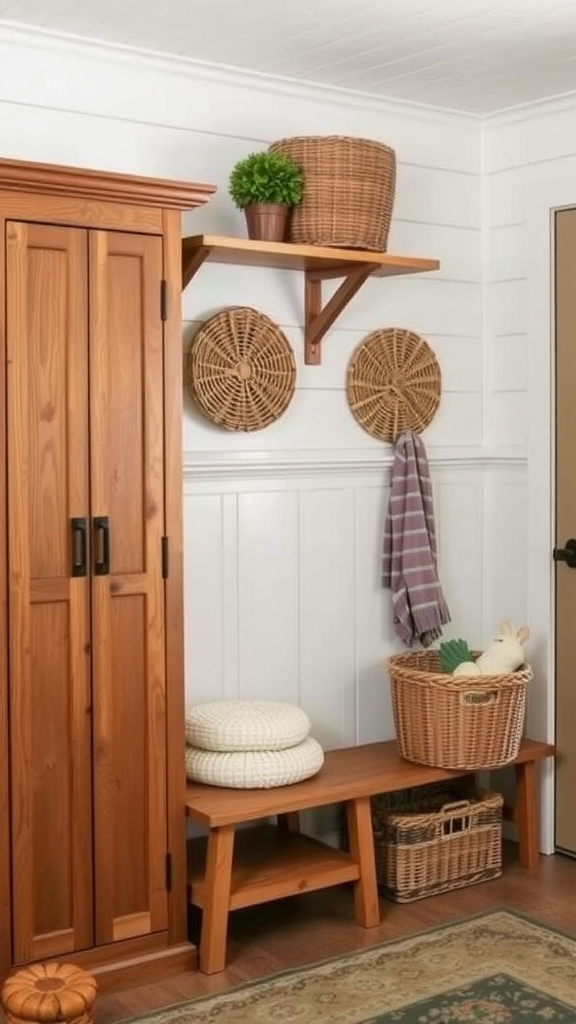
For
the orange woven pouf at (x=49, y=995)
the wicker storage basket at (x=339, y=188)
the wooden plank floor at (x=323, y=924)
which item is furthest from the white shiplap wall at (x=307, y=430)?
the orange woven pouf at (x=49, y=995)

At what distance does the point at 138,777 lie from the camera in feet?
10.8

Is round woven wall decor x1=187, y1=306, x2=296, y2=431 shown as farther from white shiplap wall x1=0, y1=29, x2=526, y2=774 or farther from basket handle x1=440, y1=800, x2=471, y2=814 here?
basket handle x1=440, y1=800, x2=471, y2=814

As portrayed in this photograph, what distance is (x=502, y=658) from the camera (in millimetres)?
3934

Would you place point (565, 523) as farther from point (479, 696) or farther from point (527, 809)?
point (527, 809)

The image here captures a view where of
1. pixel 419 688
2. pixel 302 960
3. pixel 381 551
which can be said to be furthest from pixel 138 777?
pixel 381 551

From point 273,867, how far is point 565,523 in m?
1.42

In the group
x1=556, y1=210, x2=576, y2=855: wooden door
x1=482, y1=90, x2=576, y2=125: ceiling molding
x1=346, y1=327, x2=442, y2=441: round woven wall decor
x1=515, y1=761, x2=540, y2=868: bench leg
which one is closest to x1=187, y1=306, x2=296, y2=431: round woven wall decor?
x1=346, y1=327, x2=442, y2=441: round woven wall decor

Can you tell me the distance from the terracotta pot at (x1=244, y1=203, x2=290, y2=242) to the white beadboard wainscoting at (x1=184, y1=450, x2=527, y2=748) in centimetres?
63

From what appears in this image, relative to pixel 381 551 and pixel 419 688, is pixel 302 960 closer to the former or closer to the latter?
→ pixel 419 688

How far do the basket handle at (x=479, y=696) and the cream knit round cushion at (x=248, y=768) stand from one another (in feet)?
1.63

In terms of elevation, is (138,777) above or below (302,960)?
above

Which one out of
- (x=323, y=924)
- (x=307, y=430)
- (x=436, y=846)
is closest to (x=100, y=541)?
(x=307, y=430)

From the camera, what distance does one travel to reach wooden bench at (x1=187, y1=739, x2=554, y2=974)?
331 centimetres

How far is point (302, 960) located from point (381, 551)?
132 cm
